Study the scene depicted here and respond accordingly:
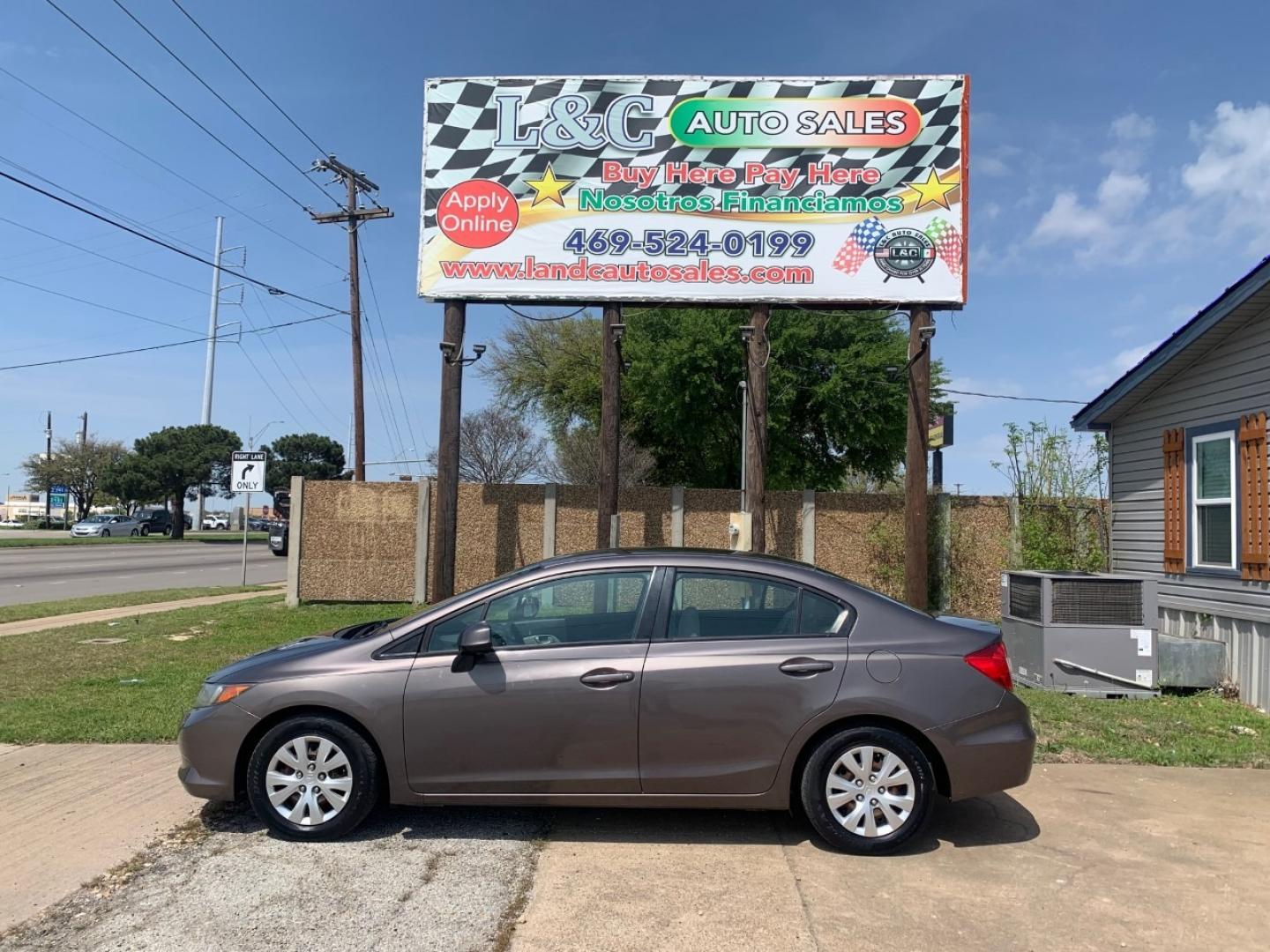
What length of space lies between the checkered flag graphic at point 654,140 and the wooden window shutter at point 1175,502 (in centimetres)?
441

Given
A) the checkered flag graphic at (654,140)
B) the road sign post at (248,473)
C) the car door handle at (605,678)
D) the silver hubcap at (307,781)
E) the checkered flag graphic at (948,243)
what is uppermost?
Result: the checkered flag graphic at (654,140)

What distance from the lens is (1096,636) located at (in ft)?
27.9

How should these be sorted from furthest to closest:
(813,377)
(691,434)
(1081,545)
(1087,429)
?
(691,434) → (813,377) → (1081,545) → (1087,429)

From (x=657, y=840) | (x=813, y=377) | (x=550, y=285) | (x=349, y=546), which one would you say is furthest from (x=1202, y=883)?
(x=813, y=377)

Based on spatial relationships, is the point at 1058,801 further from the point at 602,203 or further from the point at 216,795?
the point at 602,203

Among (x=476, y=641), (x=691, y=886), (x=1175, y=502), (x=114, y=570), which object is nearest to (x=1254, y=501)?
(x=1175, y=502)

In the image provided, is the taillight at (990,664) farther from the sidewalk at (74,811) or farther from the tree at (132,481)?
the tree at (132,481)

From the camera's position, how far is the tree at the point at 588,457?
106ft

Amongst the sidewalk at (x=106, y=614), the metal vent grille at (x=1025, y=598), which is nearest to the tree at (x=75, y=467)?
the sidewalk at (x=106, y=614)

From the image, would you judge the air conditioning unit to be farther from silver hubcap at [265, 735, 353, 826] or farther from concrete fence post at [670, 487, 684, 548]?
silver hubcap at [265, 735, 353, 826]

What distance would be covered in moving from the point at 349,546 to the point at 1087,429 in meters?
10.7

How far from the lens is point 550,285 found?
1188cm

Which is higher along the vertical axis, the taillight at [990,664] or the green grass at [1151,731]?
the taillight at [990,664]

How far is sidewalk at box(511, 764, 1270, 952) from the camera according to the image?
3709 mm
